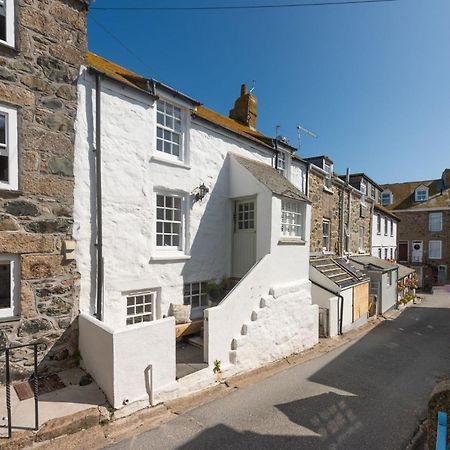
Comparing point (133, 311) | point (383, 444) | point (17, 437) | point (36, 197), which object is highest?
point (36, 197)

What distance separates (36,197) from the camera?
5953 mm

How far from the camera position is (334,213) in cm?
1747

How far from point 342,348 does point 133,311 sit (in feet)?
24.5

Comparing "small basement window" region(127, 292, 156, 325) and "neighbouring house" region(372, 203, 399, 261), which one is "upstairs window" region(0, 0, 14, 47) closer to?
"small basement window" region(127, 292, 156, 325)

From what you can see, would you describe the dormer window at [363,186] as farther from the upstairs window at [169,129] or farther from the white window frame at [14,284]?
the white window frame at [14,284]

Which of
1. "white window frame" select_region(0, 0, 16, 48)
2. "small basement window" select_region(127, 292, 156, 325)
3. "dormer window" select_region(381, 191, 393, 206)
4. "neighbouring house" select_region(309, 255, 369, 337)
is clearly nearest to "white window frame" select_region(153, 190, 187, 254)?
"small basement window" select_region(127, 292, 156, 325)

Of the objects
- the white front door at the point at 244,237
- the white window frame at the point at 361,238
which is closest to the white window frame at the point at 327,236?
the white window frame at the point at 361,238

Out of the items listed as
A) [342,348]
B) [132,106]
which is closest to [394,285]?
[342,348]

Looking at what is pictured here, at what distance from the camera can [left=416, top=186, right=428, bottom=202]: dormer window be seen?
3197cm

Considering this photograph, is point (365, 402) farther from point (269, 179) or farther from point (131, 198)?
point (131, 198)

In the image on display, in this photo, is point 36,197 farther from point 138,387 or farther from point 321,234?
point 321,234

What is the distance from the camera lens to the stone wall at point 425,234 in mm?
29828

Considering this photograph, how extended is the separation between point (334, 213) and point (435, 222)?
20.9 metres

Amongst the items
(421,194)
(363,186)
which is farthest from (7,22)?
(421,194)
